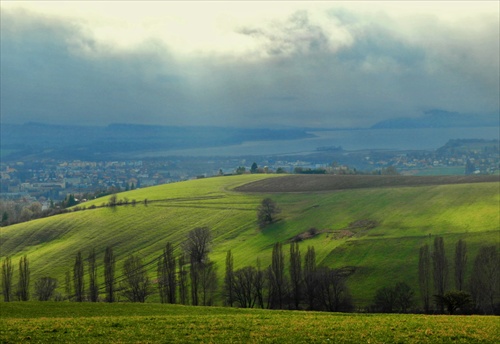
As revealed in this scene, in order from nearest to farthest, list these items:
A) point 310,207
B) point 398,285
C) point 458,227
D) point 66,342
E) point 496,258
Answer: point 66,342 → point 398,285 → point 496,258 → point 458,227 → point 310,207

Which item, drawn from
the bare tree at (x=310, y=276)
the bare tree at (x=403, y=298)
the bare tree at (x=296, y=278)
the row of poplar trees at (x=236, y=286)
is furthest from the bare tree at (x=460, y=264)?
the bare tree at (x=296, y=278)

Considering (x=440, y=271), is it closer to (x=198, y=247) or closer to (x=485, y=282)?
(x=485, y=282)

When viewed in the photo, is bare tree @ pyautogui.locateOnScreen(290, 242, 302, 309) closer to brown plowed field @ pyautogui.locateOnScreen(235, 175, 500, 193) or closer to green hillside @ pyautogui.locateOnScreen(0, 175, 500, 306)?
green hillside @ pyautogui.locateOnScreen(0, 175, 500, 306)

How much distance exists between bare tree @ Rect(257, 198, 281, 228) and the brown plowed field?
2731cm

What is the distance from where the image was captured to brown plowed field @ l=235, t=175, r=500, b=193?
170 metres

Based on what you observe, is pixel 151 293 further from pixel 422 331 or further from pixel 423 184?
pixel 423 184

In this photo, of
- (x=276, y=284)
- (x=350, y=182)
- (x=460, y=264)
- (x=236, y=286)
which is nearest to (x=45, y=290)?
(x=236, y=286)

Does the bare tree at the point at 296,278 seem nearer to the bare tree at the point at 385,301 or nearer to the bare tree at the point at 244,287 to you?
the bare tree at the point at 244,287

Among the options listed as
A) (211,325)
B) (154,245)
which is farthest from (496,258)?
(154,245)

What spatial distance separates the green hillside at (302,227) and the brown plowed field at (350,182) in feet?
21.4

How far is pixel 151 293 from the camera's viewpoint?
108875mm

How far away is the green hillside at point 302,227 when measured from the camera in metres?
111

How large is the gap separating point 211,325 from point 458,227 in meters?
94.4

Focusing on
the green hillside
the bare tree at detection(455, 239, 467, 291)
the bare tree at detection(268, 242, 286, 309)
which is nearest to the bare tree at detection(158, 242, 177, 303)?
the green hillside
